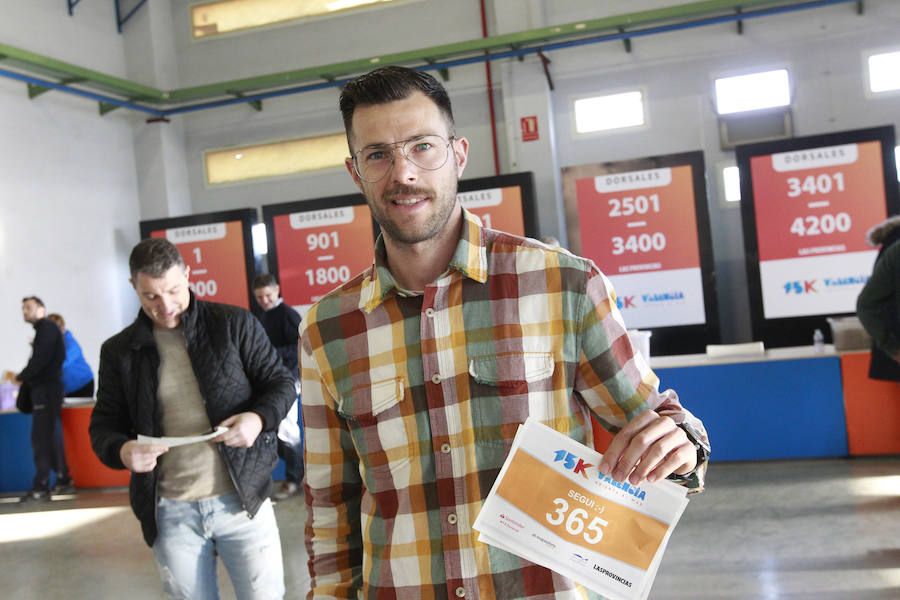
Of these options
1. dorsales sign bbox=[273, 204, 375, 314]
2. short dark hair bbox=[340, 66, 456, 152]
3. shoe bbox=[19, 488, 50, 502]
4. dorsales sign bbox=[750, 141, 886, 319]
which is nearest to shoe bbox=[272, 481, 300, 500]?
shoe bbox=[19, 488, 50, 502]

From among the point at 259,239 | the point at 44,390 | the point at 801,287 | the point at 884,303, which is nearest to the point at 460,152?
the point at 884,303

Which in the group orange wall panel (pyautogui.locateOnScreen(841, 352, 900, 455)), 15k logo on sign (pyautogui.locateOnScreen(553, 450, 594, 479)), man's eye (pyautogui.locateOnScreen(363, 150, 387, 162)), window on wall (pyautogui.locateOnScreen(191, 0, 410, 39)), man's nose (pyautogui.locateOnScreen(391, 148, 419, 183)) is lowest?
orange wall panel (pyautogui.locateOnScreen(841, 352, 900, 455))

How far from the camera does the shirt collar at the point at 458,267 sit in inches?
45.3

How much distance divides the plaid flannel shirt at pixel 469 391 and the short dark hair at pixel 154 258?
1284 mm

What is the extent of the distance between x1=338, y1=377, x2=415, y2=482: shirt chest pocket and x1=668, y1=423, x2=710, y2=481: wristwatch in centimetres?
40

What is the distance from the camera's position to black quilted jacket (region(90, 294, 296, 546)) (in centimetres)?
226

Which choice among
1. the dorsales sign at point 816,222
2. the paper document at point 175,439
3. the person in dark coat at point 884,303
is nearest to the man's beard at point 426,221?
the paper document at point 175,439

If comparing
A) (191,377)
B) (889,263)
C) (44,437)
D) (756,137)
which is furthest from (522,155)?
(191,377)

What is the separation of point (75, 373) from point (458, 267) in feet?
21.8

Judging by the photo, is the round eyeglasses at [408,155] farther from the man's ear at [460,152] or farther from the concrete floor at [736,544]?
the concrete floor at [736,544]

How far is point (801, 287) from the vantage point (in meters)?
6.78

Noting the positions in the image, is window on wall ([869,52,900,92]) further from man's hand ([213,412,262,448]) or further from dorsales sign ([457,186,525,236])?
man's hand ([213,412,262,448])

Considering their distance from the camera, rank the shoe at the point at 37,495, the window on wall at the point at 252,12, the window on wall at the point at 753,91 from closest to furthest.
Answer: the shoe at the point at 37,495
the window on wall at the point at 753,91
the window on wall at the point at 252,12

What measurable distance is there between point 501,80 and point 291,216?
9.31 feet
